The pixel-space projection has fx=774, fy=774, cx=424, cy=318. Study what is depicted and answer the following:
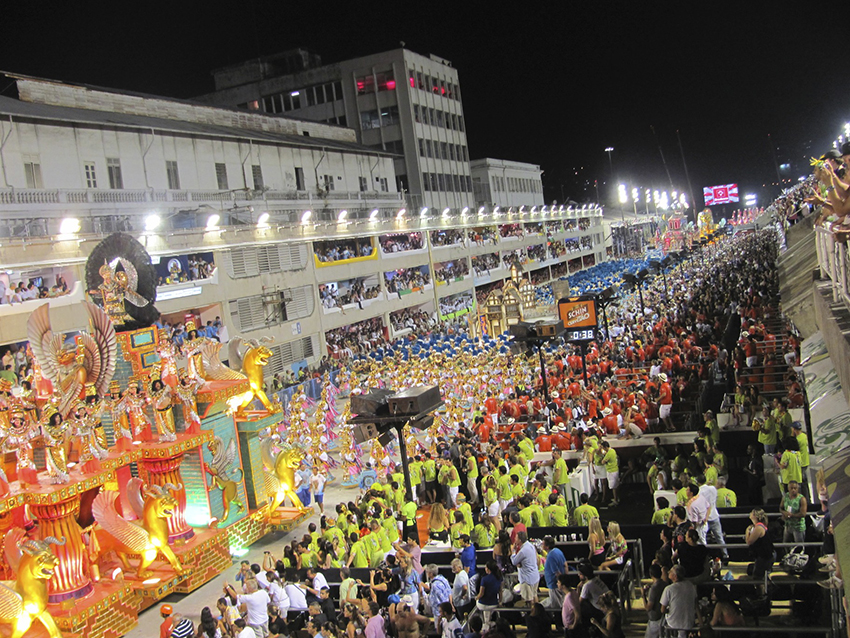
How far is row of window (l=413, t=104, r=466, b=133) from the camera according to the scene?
201 feet

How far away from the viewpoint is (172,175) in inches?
1406

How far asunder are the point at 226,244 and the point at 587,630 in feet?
88.9

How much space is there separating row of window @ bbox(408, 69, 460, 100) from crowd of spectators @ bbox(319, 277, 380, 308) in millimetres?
23244

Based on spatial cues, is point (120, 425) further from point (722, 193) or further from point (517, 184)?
point (722, 193)

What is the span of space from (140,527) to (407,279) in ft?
115

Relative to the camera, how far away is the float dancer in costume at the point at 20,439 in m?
11.8

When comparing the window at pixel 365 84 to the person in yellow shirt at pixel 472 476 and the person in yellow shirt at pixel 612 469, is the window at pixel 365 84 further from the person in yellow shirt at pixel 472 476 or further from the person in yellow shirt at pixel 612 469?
the person in yellow shirt at pixel 612 469

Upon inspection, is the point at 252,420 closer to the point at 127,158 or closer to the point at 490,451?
the point at 490,451

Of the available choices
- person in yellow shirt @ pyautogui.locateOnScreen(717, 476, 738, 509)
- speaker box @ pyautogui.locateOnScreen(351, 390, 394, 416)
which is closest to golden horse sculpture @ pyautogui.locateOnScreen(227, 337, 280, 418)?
speaker box @ pyautogui.locateOnScreen(351, 390, 394, 416)

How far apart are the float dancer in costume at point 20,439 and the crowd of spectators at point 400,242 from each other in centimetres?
3434

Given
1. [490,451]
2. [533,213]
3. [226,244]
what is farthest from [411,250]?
[490,451]

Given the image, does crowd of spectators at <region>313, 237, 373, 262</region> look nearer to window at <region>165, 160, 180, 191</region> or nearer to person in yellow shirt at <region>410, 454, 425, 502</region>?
window at <region>165, 160, 180, 191</region>

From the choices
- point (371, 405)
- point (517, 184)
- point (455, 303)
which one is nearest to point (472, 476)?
point (371, 405)

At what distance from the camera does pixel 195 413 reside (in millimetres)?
14625
